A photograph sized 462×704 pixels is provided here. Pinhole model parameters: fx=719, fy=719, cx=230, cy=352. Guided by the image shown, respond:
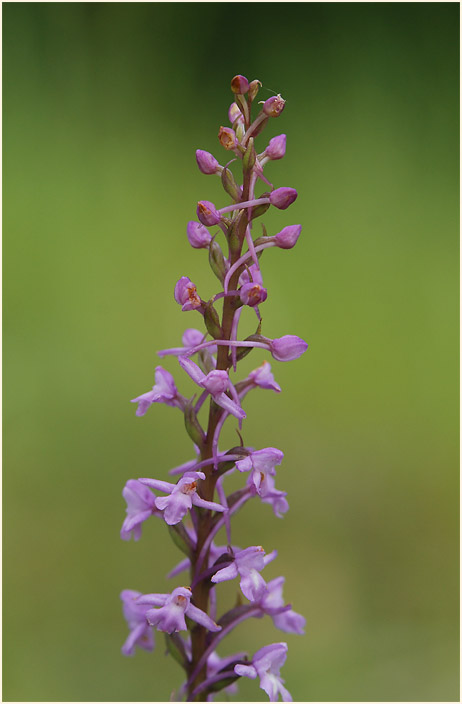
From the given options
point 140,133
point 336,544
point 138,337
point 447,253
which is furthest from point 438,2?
point 336,544

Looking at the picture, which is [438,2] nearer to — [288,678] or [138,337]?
[138,337]

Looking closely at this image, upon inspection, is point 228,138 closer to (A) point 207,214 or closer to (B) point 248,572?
(A) point 207,214

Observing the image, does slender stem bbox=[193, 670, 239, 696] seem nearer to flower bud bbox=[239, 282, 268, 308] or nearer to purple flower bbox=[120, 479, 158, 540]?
purple flower bbox=[120, 479, 158, 540]

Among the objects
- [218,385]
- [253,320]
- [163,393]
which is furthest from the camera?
[253,320]

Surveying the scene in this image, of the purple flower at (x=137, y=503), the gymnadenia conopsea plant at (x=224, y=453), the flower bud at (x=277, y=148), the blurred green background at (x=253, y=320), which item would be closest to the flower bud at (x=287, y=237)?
the gymnadenia conopsea plant at (x=224, y=453)

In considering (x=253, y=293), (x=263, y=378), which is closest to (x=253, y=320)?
(x=263, y=378)

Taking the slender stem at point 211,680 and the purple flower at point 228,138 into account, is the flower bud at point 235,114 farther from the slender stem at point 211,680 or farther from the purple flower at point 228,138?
the slender stem at point 211,680
